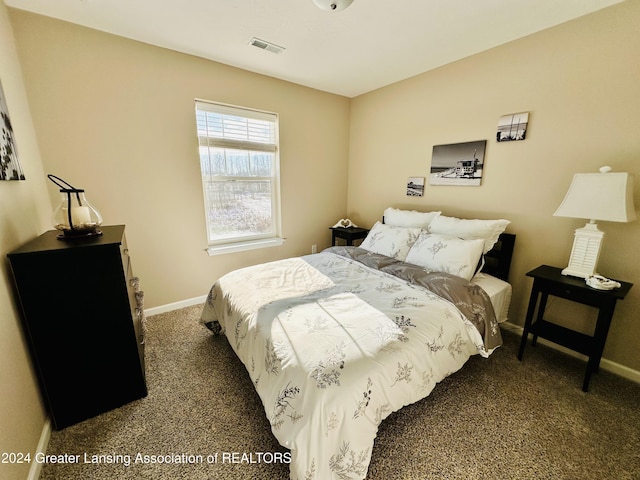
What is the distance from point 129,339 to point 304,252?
2317mm

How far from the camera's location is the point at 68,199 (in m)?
1.50

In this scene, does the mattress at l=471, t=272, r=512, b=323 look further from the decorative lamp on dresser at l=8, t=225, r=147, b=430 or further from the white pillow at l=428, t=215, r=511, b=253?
the decorative lamp on dresser at l=8, t=225, r=147, b=430

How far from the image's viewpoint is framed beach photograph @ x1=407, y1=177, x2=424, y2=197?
2928 mm

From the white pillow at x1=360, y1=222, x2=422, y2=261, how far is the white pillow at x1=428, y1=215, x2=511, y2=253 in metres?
0.24

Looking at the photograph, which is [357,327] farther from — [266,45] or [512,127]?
[266,45]

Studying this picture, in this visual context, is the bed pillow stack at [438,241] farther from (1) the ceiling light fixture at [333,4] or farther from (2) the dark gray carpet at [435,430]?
(1) the ceiling light fixture at [333,4]

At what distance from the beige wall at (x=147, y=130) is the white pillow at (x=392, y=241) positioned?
1221mm

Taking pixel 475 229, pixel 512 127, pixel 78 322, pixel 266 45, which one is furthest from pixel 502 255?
pixel 78 322

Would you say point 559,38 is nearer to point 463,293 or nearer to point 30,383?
point 463,293

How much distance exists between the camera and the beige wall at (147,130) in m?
1.94

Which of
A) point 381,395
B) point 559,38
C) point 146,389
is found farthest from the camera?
point 559,38

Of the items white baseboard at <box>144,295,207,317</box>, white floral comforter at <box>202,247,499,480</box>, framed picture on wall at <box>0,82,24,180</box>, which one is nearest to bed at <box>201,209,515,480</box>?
white floral comforter at <box>202,247,499,480</box>

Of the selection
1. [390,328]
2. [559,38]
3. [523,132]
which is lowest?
[390,328]

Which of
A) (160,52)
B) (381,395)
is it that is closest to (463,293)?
(381,395)
